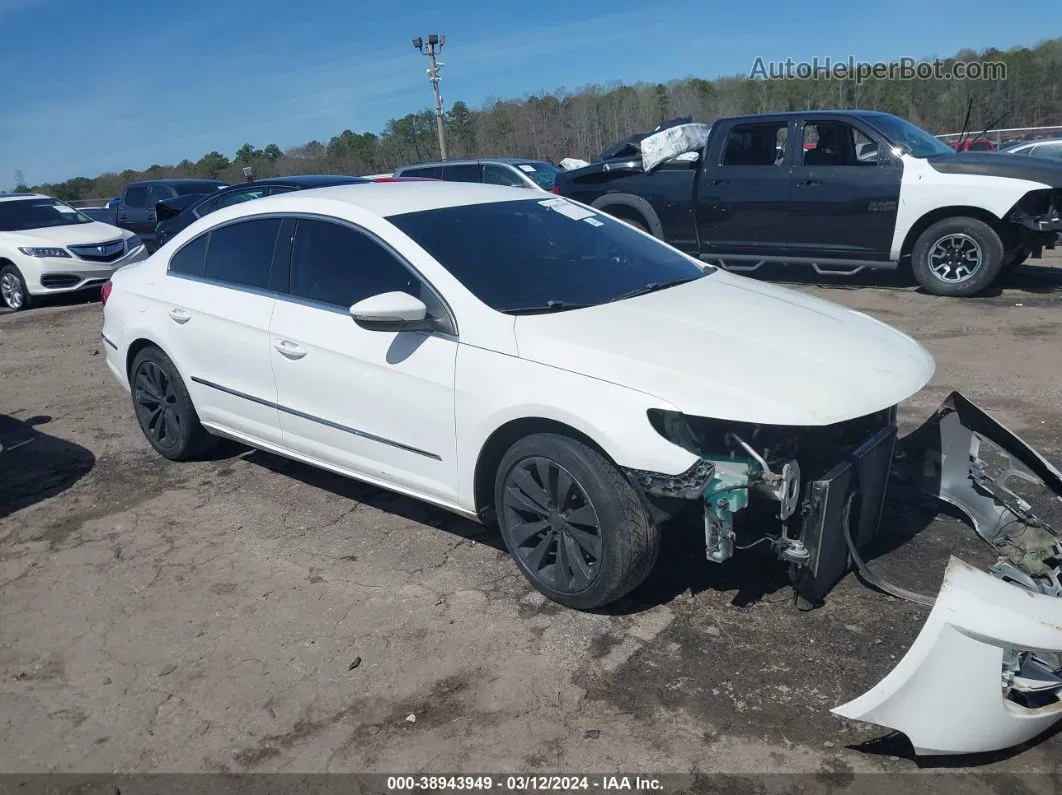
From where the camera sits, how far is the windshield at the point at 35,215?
12914 millimetres

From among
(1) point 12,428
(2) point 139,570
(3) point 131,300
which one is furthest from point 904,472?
(1) point 12,428

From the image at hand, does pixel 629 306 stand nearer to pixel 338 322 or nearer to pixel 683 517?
pixel 683 517

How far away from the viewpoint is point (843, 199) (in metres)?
9.34

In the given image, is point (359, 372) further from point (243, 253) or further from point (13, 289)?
point (13, 289)

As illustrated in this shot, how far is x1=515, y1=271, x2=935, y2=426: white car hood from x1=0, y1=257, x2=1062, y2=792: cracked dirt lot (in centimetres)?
90

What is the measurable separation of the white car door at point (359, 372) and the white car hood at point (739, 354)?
548mm

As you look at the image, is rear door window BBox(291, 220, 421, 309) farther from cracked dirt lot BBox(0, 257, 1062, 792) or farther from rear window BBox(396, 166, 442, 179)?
rear window BBox(396, 166, 442, 179)

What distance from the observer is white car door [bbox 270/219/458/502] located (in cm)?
383

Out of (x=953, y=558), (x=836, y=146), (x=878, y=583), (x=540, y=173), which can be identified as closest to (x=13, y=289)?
(x=540, y=173)

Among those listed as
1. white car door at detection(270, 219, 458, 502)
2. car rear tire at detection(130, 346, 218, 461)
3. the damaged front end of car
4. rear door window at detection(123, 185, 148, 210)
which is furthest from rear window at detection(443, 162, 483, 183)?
the damaged front end of car

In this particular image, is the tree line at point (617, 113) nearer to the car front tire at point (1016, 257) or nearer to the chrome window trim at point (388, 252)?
the car front tire at point (1016, 257)

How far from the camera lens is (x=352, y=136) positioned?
5397 centimetres

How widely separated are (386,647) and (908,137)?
27.3ft

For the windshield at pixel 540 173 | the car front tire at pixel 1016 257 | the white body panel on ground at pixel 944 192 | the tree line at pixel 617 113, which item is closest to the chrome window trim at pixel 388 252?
the white body panel on ground at pixel 944 192
